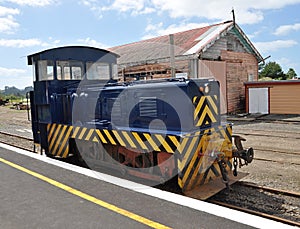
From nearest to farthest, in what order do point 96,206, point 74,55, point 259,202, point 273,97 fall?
point 96,206
point 259,202
point 74,55
point 273,97

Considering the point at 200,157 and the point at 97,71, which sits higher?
the point at 97,71

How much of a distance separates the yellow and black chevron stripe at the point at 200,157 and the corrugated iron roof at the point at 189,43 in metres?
11.4

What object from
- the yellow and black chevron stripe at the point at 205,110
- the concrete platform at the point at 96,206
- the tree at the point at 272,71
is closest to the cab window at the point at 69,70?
the concrete platform at the point at 96,206

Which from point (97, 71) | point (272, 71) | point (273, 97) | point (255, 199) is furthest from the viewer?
point (272, 71)

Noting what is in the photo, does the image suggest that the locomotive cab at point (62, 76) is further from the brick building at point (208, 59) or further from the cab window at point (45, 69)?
the brick building at point (208, 59)

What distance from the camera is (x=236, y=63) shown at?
19.8 meters

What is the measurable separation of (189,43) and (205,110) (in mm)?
13393

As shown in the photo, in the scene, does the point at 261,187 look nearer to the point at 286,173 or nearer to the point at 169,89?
the point at 286,173

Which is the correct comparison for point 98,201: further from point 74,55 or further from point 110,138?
point 74,55

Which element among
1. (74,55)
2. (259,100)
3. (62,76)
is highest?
(74,55)

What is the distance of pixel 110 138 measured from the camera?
5629 mm

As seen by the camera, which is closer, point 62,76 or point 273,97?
point 62,76

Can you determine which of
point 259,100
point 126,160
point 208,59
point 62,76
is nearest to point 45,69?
point 62,76

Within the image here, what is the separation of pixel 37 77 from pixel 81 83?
3.60ft
